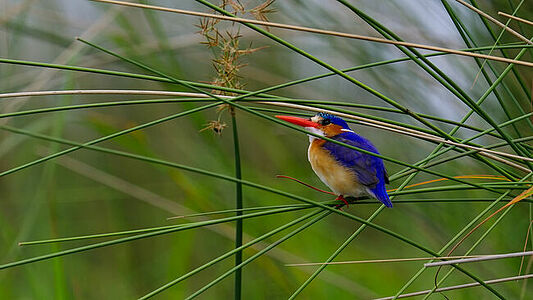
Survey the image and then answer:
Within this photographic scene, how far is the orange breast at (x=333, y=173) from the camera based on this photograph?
156 cm

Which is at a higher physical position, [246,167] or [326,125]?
[326,125]

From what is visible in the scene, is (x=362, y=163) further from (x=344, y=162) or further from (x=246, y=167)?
(x=246, y=167)

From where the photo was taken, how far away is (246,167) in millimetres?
2402

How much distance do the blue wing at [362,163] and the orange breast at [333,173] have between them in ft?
0.04

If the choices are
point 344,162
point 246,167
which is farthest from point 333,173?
point 246,167

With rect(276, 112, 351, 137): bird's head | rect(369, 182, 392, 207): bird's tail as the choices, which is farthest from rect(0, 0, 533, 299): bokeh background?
rect(369, 182, 392, 207): bird's tail

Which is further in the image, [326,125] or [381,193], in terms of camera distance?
[326,125]

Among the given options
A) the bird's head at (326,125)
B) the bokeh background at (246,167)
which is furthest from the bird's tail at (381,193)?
the bokeh background at (246,167)

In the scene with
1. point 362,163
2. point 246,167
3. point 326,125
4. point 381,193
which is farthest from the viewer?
point 246,167

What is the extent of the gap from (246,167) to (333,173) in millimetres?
832

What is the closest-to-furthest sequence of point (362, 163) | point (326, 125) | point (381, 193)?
point (381, 193) < point (362, 163) < point (326, 125)

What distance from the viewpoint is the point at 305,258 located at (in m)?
2.25

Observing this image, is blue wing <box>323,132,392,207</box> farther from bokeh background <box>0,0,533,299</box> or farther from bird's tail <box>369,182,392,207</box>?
bokeh background <box>0,0,533,299</box>

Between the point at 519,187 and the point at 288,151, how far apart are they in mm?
1531
